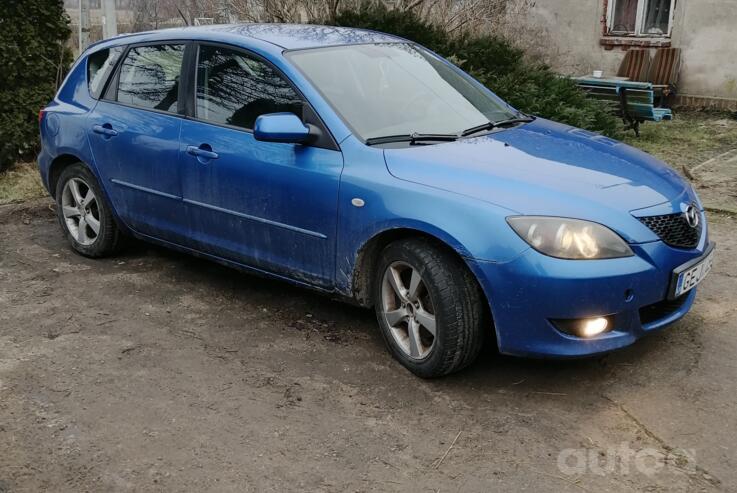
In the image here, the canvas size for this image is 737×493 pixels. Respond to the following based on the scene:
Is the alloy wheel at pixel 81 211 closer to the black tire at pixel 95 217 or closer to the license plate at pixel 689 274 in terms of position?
the black tire at pixel 95 217

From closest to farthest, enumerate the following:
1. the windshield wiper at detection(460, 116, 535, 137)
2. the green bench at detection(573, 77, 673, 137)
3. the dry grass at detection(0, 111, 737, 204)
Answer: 1. the windshield wiper at detection(460, 116, 535, 137)
2. the dry grass at detection(0, 111, 737, 204)
3. the green bench at detection(573, 77, 673, 137)

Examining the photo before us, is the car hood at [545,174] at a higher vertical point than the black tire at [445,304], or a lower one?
higher

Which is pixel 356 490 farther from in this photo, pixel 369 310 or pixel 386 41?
pixel 386 41

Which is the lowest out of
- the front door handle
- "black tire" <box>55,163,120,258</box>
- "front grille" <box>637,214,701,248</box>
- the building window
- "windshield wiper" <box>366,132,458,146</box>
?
"black tire" <box>55,163,120,258</box>

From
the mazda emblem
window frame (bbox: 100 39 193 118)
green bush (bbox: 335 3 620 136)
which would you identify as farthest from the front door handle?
green bush (bbox: 335 3 620 136)

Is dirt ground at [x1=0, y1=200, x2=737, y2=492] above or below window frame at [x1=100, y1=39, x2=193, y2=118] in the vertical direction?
below

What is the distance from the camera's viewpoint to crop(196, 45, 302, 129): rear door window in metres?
4.55

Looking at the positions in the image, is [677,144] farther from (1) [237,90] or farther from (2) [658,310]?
(1) [237,90]

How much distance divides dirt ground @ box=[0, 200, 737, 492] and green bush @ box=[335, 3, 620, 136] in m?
4.16

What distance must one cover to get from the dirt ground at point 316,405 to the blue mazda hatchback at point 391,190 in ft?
0.99

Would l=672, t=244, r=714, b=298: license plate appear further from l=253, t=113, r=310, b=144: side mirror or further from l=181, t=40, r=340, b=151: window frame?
l=253, t=113, r=310, b=144: side mirror

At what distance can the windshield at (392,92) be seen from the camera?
4391mm

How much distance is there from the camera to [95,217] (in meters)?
5.91

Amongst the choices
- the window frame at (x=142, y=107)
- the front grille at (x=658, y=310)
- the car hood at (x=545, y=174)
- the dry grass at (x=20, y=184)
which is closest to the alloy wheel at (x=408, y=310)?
the car hood at (x=545, y=174)
